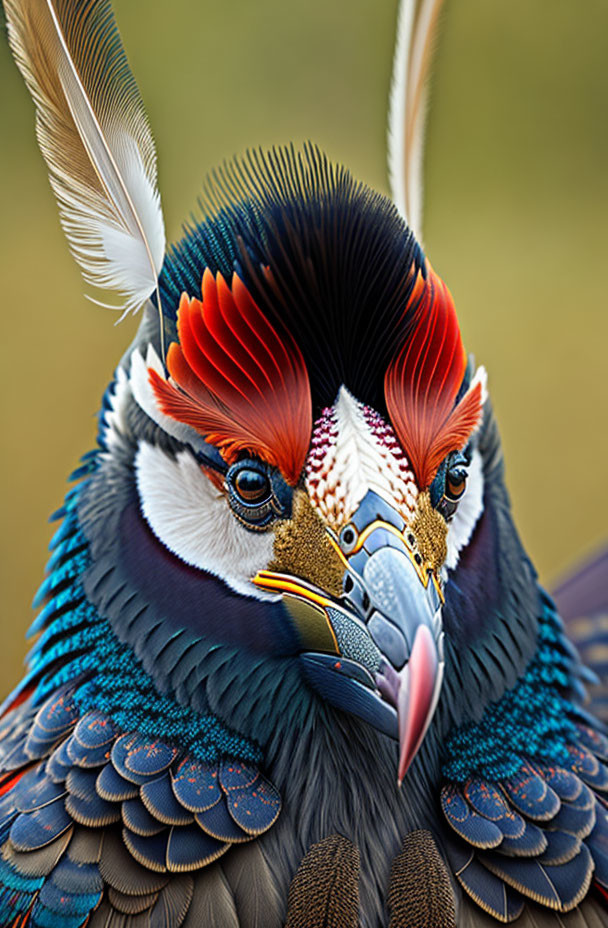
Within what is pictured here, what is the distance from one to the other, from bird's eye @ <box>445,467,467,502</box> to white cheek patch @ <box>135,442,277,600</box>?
0.56 feet

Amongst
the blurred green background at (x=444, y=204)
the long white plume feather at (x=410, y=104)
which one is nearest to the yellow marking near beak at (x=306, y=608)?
the long white plume feather at (x=410, y=104)

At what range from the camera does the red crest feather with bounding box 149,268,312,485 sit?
0.88 meters

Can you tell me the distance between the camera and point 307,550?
0.87 m

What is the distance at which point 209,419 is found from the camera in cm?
Answer: 91

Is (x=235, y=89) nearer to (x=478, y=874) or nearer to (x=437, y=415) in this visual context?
(x=437, y=415)

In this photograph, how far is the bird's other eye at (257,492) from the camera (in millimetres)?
893

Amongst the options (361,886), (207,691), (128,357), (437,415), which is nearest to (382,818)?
(361,886)

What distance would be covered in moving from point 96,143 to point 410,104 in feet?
1.32

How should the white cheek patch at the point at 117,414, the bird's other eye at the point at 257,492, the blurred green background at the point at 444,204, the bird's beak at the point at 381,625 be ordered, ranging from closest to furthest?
the bird's beak at the point at 381,625
the bird's other eye at the point at 257,492
the white cheek patch at the point at 117,414
the blurred green background at the point at 444,204

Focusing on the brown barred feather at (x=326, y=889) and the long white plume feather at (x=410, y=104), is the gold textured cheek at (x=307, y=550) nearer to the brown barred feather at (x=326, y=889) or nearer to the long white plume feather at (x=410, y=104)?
the brown barred feather at (x=326, y=889)

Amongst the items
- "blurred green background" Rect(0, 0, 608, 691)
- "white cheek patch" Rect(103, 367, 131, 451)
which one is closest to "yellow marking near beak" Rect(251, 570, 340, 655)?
"white cheek patch" Rect(103, 367, 131, 451)

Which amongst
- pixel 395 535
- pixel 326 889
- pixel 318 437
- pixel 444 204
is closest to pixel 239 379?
pixel 318 437

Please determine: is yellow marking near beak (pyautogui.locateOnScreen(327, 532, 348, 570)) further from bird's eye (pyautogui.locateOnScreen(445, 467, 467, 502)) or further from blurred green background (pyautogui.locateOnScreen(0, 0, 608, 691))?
blurred green background (pyautogui.locateOnScreen(0, 0, 608, 691))

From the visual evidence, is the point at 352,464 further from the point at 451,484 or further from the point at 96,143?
the point at 96,143
